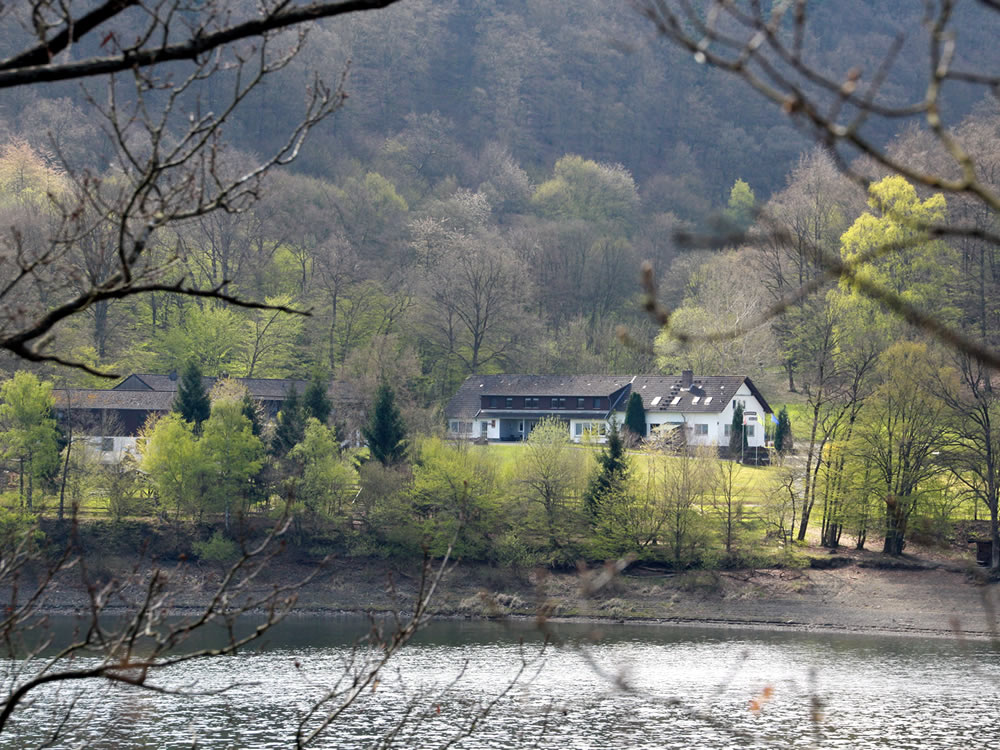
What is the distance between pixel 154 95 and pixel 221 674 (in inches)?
1909

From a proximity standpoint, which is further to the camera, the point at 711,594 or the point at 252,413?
the point at 252,413

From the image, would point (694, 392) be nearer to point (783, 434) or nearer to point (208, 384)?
point (783, 434)

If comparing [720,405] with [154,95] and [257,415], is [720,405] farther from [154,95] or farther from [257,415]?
[154,95]

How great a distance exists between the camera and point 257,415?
45281mm

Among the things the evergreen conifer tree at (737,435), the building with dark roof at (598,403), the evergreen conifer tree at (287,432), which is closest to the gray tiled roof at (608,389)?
the building with dark roof at (598,403)

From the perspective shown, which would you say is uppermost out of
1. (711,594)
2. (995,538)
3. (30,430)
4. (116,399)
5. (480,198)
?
(480,198)

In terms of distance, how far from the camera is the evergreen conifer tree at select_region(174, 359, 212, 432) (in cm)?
4519

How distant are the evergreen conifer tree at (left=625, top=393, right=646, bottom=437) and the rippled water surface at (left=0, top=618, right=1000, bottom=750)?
70.3 ft

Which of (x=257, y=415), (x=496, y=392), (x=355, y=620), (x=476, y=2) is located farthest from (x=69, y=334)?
(x=476, y=2)

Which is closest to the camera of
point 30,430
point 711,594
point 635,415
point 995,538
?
point 995,538

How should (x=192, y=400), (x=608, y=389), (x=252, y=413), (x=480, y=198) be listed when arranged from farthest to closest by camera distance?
(x=480, y=198)
(x=608, y=389)
(x=192, y=400)
(x=252, y=413)

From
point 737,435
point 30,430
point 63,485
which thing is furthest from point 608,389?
point 30,430

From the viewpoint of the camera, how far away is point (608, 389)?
6000cm

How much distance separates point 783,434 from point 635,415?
24.7 feet
